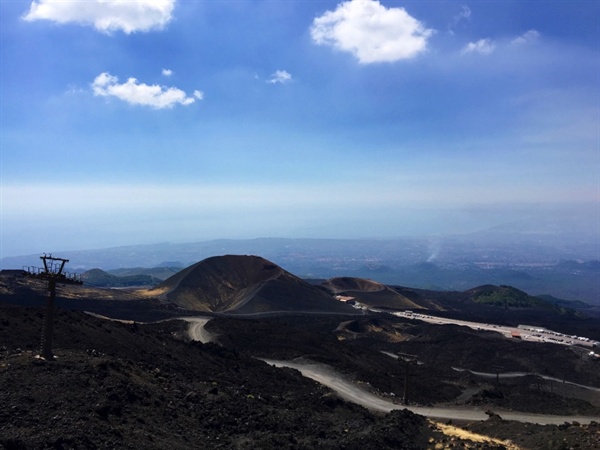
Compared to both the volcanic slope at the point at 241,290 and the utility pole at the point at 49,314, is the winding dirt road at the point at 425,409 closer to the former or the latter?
the utility pole at the point at 49,314

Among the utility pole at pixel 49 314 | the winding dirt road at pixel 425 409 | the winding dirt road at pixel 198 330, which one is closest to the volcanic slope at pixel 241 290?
the winding dirt road at pixel 198 330

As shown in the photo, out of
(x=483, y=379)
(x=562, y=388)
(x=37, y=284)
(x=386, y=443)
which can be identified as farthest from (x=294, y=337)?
(x=37, y=284)

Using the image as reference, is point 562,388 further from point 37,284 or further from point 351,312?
point 37,284

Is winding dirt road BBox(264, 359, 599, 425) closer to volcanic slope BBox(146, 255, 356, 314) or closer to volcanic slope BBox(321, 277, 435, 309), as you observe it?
volcanic slope BBox(146, 255, 356, 314)

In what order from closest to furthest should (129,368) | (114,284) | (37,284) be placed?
(129,368)
(37,284)
(114,284)

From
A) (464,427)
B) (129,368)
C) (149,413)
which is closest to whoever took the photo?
(149,413)

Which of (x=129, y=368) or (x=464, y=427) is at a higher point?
(x=129, y=368)
